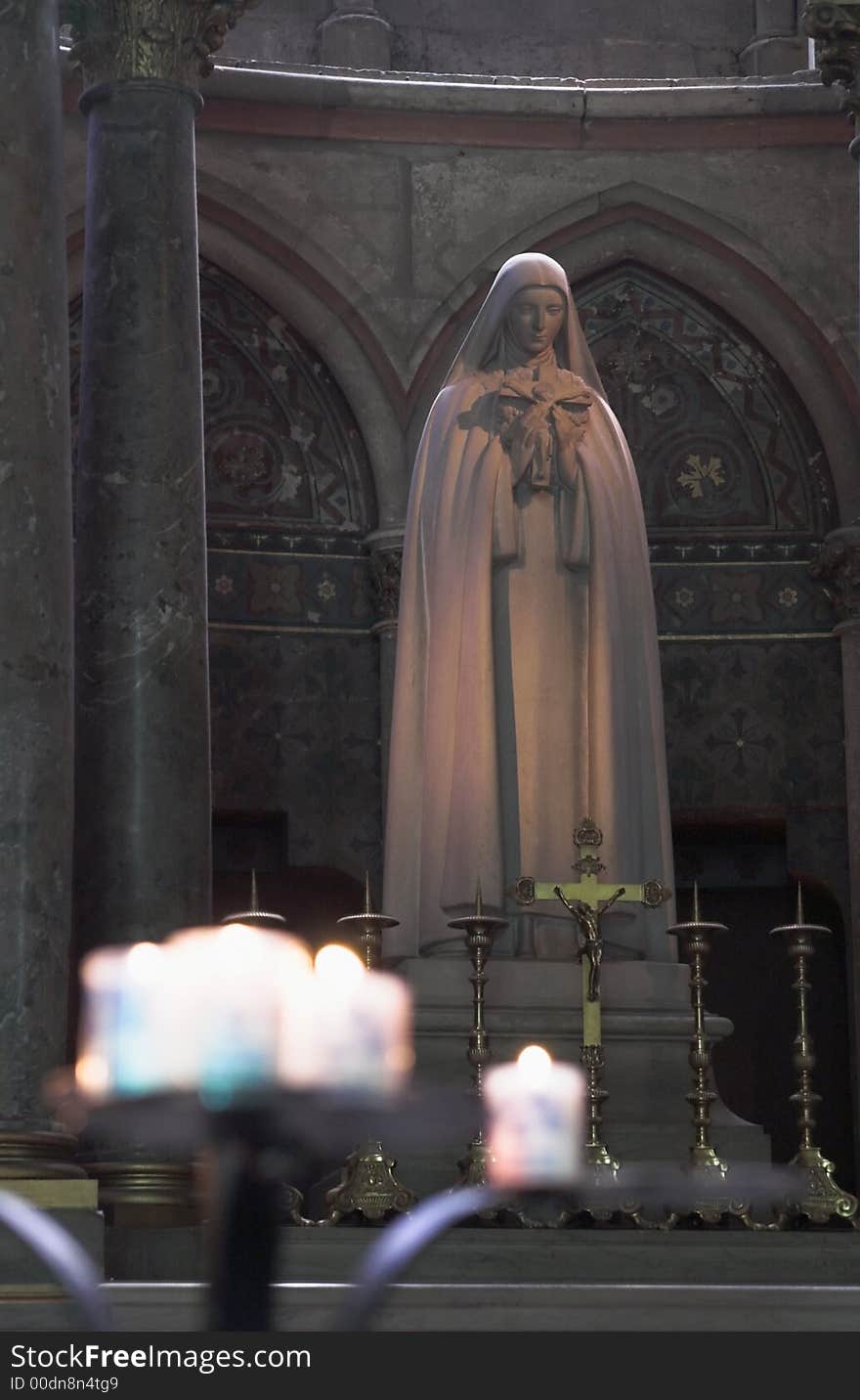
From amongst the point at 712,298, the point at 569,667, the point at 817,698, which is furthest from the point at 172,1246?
the point at 712,298

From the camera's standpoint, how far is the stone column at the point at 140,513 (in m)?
8.42

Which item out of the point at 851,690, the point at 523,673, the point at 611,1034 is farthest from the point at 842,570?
the point at 611,1034

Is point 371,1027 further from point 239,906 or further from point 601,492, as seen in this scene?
point 239,906

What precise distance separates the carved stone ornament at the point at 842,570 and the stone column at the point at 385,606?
2316mm

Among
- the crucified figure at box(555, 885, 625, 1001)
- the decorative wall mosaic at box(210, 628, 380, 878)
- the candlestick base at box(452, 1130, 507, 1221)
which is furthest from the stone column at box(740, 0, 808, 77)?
the candlestick base at box(452, 1130, 507, 1221)

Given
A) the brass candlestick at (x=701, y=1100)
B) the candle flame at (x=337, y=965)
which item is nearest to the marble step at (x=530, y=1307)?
the brass candlestick at (x=701, y=1100)

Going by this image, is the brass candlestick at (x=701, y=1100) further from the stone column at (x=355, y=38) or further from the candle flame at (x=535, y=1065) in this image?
the stone column at (x=355, y=38)

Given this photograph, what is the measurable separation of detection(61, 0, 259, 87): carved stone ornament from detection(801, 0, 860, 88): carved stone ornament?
236 cm

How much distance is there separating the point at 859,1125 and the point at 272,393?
16.5 feet

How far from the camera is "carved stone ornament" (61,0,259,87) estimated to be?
9.12 metres

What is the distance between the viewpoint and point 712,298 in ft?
45.5

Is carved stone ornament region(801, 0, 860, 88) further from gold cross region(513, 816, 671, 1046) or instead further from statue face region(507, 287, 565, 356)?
gold cross region(513, 816, 671, 1046)

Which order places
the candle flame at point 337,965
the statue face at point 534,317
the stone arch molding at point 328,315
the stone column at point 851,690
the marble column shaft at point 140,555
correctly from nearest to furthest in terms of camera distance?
1. the candle flame at point 337,965
2. the marble column shaft at point 140,555
3. the statue face at point 534,317
4. the stone column at point 851,690
5. the stone arch molding at point 328,315

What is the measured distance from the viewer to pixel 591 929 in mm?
7570
